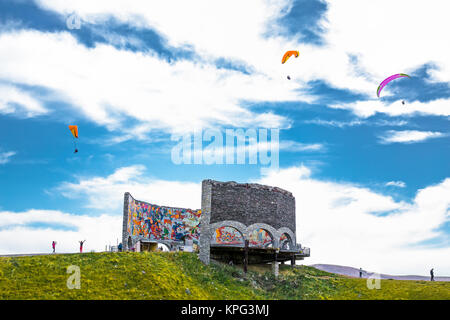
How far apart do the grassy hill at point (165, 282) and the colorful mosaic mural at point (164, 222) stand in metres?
9.17

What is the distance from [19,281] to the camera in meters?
24.5

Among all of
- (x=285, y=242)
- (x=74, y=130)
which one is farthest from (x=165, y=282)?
(x=285, y=242)

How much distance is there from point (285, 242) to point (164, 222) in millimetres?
10964

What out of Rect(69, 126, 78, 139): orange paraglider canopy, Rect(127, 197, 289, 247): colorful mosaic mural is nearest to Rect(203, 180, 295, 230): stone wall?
Rect(127, 197, 289, 247): colorful mosaic mural

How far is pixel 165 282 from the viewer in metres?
25.8

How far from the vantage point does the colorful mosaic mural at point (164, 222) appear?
39281 mm

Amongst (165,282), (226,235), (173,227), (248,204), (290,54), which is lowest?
(165,282)

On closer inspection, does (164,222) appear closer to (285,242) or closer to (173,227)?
(173,227)

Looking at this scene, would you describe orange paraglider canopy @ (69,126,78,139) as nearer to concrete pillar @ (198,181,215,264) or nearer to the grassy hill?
the grassy hill

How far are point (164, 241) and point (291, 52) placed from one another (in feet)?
67.1

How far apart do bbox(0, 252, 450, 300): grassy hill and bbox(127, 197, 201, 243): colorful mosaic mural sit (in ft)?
30.1

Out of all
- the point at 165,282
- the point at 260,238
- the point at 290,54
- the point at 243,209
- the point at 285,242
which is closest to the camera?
the point at 165,282
